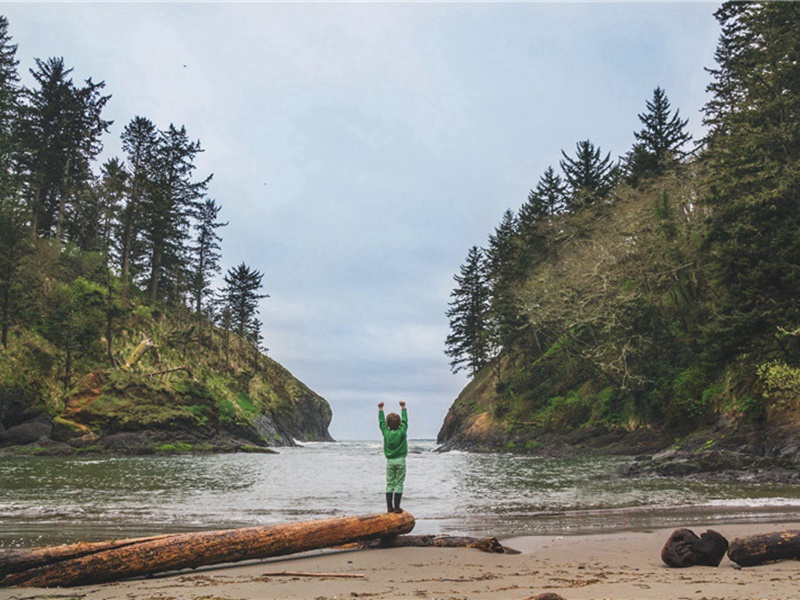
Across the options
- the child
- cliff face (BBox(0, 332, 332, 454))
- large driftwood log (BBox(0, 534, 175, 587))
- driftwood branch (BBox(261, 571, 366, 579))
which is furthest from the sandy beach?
cliff face (BBox(0, 332, 332, 454))

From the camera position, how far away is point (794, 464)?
56.7ft

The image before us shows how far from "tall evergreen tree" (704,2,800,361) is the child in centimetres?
1781

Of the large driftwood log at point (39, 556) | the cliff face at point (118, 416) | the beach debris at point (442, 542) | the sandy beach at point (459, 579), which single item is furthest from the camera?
the cliff face at point (118, 416)

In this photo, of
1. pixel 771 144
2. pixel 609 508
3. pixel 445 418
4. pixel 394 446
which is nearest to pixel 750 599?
pixel 394 446

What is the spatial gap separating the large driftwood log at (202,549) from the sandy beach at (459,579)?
15 cm

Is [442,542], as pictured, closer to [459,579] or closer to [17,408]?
[459,579]

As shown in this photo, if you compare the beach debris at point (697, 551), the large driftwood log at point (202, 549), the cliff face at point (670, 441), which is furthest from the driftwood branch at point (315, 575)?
the cliff face at point (670, 441)

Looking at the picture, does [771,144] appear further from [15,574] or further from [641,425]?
[15,574]

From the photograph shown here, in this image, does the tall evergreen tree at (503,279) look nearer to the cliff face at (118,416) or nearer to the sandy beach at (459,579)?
the cliff face at (118,416)

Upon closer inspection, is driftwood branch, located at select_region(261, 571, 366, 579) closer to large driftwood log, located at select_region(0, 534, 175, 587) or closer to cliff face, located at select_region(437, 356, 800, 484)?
large driftwood log, located at select_region(0, 534, 175, 587)

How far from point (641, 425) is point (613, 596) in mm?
31079

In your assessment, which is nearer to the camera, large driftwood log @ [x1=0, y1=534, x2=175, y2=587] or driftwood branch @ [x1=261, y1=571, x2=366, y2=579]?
large driftwood log @ [x1=0, y1=534, x2=175, y2=587]

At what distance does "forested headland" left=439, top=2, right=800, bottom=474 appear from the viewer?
21.7 metres

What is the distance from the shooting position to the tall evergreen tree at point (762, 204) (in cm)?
2111
